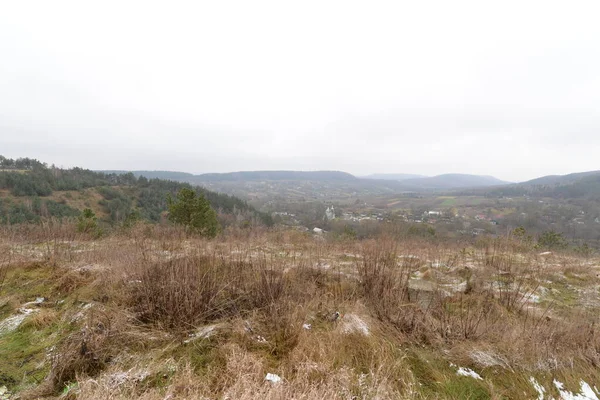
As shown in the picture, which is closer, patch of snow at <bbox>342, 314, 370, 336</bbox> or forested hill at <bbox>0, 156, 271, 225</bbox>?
Result: patch of snow at <bbox>342, 314, 370, 336</bbox>

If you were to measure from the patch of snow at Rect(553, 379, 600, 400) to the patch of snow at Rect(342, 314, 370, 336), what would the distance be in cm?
227

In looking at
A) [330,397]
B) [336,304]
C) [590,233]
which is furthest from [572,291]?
[590,233]

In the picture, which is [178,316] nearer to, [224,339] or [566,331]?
[224,339]

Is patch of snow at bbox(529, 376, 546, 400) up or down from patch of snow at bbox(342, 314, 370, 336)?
down

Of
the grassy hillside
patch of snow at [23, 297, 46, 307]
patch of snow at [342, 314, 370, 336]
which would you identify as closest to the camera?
patch of snow at [342, 314, 370, 336]

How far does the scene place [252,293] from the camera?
401 centimetres

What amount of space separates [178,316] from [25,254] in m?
6.48

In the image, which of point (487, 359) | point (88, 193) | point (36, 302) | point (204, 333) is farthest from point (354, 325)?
point (88, 193)

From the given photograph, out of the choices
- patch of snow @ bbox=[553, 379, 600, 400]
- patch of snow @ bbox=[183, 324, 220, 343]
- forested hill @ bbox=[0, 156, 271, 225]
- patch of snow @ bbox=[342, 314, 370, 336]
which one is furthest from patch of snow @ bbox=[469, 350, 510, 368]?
forested hill @ bbox=[0, 156, 271, 225]

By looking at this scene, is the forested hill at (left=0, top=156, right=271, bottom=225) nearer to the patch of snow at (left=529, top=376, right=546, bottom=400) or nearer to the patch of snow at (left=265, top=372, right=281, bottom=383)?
the patch of snow at (left=265, top=372, right=281, bottom=383)

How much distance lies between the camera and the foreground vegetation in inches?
101

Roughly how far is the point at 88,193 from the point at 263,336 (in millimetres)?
92936

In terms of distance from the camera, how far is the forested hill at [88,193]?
195 ft

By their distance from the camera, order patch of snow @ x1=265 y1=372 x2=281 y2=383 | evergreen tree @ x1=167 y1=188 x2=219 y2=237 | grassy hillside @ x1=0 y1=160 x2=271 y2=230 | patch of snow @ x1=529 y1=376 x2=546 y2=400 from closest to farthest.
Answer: patch of snow @ x1=265 y1=372 x2=281 y2=383 < patch of snow @ x1=529 y1=376 x2=546 y2=400 < evergreen tree @ x1=167 y1=188 x2=219 y2=237 < grassy hillside @ x1=0 y1=160 x2=271 y2=230
